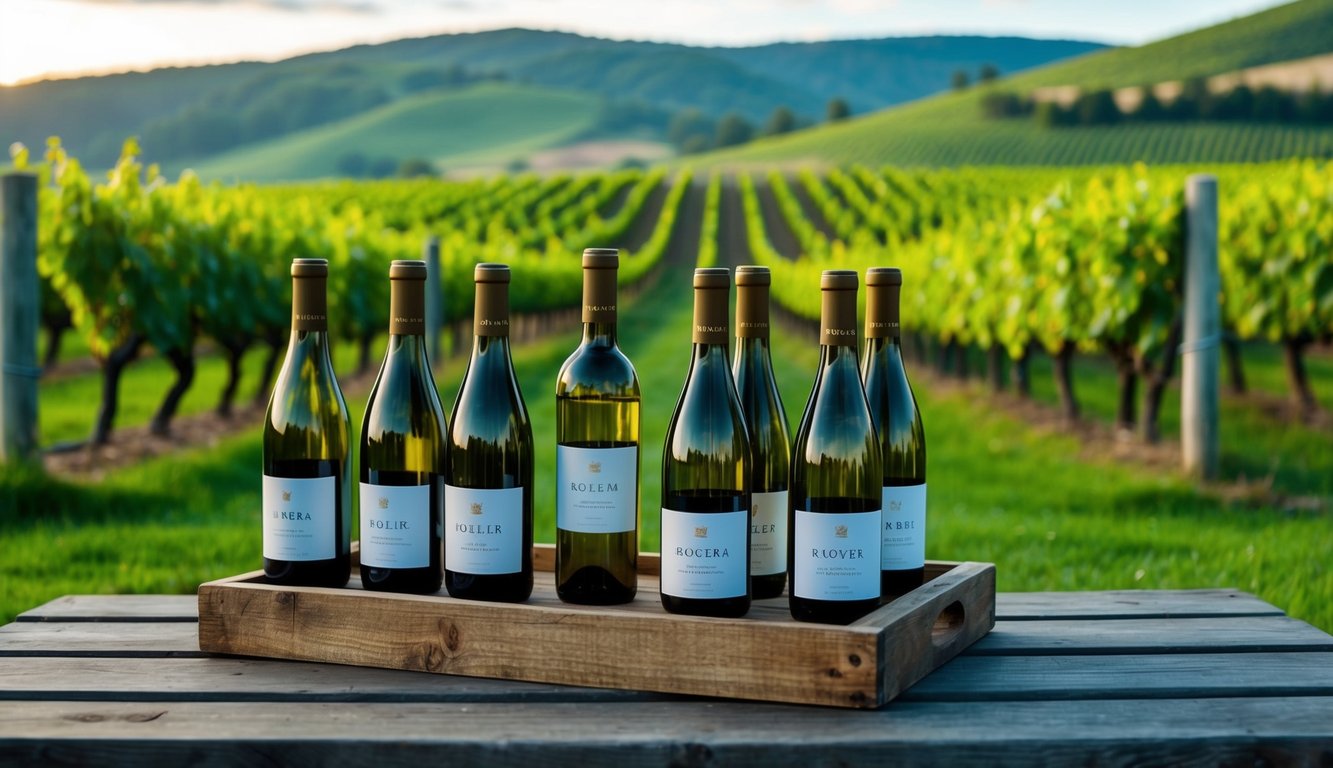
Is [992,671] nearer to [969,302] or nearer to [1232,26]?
[969,302]

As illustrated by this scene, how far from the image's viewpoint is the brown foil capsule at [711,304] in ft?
6.10

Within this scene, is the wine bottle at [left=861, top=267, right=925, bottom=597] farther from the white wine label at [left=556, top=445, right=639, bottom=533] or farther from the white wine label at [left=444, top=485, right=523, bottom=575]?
the white wine label at [left=444, top=485, right=523, bottom=575]

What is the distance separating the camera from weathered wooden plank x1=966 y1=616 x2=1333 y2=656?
2.15 m

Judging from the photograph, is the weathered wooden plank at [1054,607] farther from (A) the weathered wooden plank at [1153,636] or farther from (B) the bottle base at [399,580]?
(B) the bottle base at [399,580]

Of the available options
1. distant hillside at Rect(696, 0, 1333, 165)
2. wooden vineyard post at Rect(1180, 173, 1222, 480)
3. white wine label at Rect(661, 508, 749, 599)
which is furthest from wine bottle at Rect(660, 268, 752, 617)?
distant hillside at Rect(696, 0, 1333, 165)

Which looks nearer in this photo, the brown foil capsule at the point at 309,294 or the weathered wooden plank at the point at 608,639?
the weathered wooden plank at the point at 608,639

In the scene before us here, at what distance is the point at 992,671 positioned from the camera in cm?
201

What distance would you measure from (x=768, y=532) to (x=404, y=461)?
706 millimetres

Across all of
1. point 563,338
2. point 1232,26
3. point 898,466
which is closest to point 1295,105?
point 1232,26

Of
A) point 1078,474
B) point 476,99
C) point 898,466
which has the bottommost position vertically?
point 1078,474

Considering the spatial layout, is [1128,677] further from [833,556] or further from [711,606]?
[711,606]

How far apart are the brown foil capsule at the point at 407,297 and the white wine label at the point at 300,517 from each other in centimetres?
31

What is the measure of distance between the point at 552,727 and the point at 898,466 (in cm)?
94

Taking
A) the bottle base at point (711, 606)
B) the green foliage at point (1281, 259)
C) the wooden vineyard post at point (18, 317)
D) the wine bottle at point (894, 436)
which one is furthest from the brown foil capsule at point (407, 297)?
the green foliage at point (1281, 259)
